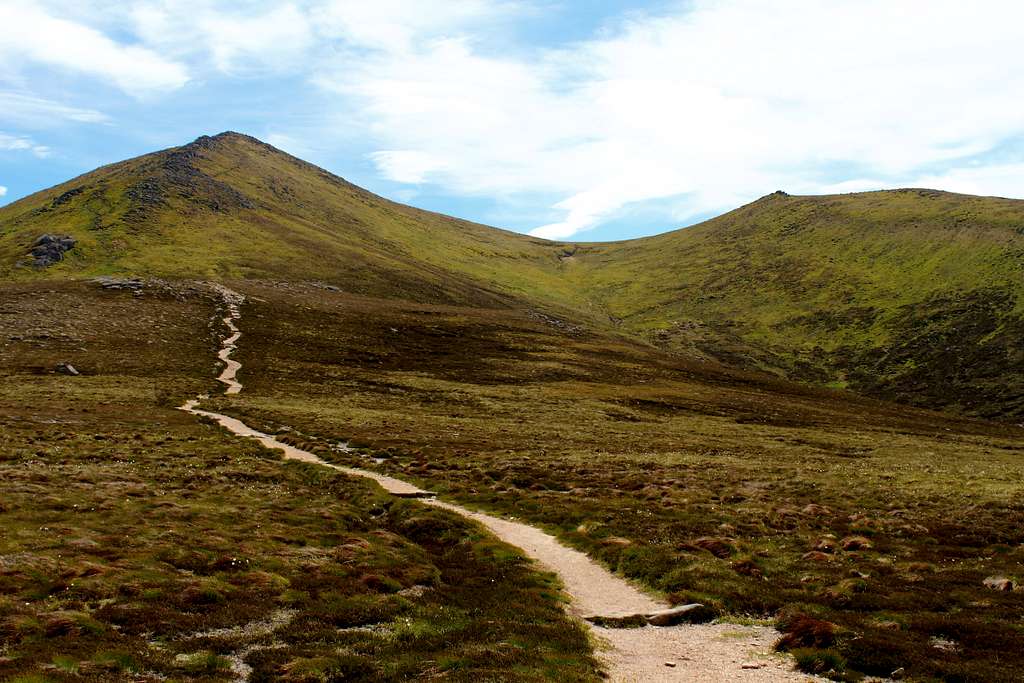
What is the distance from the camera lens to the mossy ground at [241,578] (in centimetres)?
1428

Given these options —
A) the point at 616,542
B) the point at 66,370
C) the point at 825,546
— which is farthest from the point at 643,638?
the point at 66,370

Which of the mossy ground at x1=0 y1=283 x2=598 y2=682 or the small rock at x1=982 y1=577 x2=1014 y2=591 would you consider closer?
the mossy ground at x1=0 y1=283 x2=598 y2=682

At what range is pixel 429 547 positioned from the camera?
87.8ft

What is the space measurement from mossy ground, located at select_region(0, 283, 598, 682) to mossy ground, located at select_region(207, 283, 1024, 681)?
5.84 meters

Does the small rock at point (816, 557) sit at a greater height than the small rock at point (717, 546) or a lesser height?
greater

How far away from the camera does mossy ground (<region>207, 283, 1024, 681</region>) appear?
19891mm

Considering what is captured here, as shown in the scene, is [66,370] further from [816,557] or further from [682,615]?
[816,557]

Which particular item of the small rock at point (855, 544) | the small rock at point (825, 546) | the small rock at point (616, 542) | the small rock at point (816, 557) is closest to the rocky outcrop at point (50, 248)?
the small rock at point (616, 542)

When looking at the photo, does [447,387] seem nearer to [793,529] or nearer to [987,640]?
[793,529]

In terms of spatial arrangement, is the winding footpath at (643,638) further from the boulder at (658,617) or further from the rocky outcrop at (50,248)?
the rocky outcrop at (50,248)

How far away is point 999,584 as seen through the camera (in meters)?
21.0

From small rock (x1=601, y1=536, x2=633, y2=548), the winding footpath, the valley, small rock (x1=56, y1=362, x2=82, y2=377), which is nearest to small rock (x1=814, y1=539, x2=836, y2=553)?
the valley

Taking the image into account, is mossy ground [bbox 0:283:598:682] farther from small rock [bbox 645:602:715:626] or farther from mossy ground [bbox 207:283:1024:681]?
mossy ground [bbox 207:283:1024:681]

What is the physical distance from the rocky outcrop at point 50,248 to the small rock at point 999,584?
178 m
